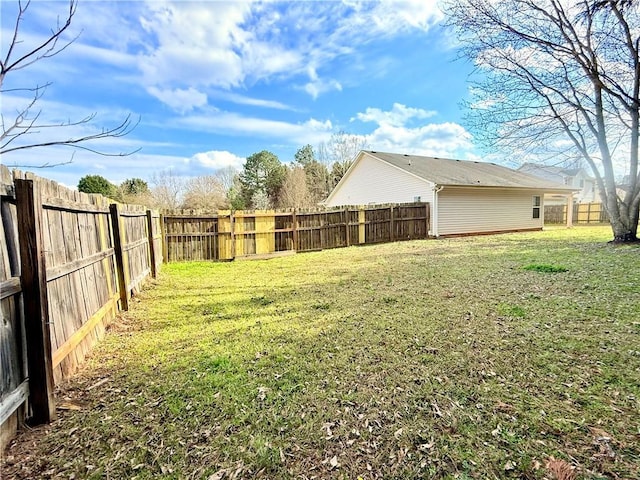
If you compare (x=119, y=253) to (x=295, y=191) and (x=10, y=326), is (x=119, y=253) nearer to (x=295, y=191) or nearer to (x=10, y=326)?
(x=10, y=326)

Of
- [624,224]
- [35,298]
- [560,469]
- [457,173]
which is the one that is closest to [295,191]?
[457,173]

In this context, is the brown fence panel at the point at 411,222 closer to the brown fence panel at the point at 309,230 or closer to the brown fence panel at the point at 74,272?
the brown fence panel at the point at 309,230

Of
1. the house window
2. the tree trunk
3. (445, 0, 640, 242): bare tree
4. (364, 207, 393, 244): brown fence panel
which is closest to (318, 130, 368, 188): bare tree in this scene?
the house window

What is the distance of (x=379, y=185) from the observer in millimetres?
17734

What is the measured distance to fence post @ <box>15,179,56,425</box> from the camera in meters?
2.15

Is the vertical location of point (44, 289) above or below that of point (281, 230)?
below

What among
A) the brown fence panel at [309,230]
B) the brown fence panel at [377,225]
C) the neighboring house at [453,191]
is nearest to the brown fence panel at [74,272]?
the brown fence panel at [309,230]

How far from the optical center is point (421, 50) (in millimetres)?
9664

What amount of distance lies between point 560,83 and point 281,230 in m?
9.92

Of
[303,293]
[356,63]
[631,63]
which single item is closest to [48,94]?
[303,293]

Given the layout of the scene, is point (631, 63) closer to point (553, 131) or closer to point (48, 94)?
point (553, 131)

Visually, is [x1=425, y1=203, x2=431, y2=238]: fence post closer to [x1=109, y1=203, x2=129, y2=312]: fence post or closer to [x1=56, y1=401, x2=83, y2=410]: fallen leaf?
[x1=109, y1=203, x2=129, y2=312]: fence post

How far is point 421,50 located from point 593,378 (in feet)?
32.2

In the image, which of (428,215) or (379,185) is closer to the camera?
(428,215)
